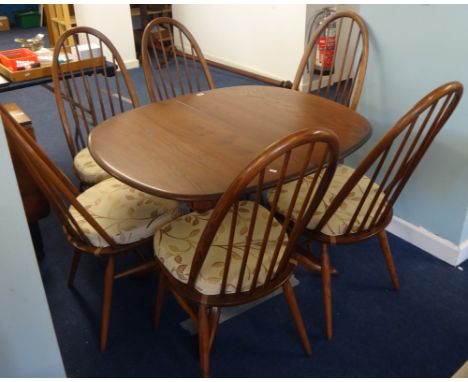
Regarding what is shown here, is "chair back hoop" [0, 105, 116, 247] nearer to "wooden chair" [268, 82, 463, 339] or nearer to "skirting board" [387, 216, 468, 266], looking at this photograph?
"wooden chair" [268, 82, 463, 339]

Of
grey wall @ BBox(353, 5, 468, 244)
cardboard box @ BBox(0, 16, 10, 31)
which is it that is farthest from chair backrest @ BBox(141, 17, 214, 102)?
cardboard box @ BBox(0, 16, 10, 31)

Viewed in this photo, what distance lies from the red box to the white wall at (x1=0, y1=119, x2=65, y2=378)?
165 centimetres

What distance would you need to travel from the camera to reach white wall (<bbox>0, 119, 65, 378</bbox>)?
0.87 metres

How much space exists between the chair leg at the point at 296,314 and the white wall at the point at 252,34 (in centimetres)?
299

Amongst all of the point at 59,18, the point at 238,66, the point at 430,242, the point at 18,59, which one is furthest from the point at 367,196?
the point at 59,18

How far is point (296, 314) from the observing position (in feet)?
5.08

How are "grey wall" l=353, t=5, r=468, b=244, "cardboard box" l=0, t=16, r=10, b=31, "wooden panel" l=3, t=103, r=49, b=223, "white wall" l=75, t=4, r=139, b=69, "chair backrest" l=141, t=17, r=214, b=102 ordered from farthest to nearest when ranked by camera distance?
"cardboard box" l=0, t=16, r=10, b=31, "white wall" l=75, t=4, r=139, b=69, "chair backrest" l=141, t=17, r=214, b=102, "wooden panel" l=3, t=103, r=49, b=223, "grey wall" l=353, t=5, r=468, b=244

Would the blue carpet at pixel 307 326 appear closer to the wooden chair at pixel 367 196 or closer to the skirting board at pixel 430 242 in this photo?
the skirting board at pixel 430 242

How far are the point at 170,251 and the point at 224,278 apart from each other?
0.24 metres

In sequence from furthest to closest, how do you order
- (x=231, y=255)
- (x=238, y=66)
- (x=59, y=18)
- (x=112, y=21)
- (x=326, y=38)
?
(x=59, y=18)
(x=238, y=66)
(x=112, y=21)
(x=326, y=38)
(x=231, y=255)

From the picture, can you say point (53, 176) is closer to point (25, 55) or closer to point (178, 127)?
point (178, 127)

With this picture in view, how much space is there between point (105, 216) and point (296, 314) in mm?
735

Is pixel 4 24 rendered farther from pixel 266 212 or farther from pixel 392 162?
pixel 392 162

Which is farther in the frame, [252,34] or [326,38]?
[252,34]
